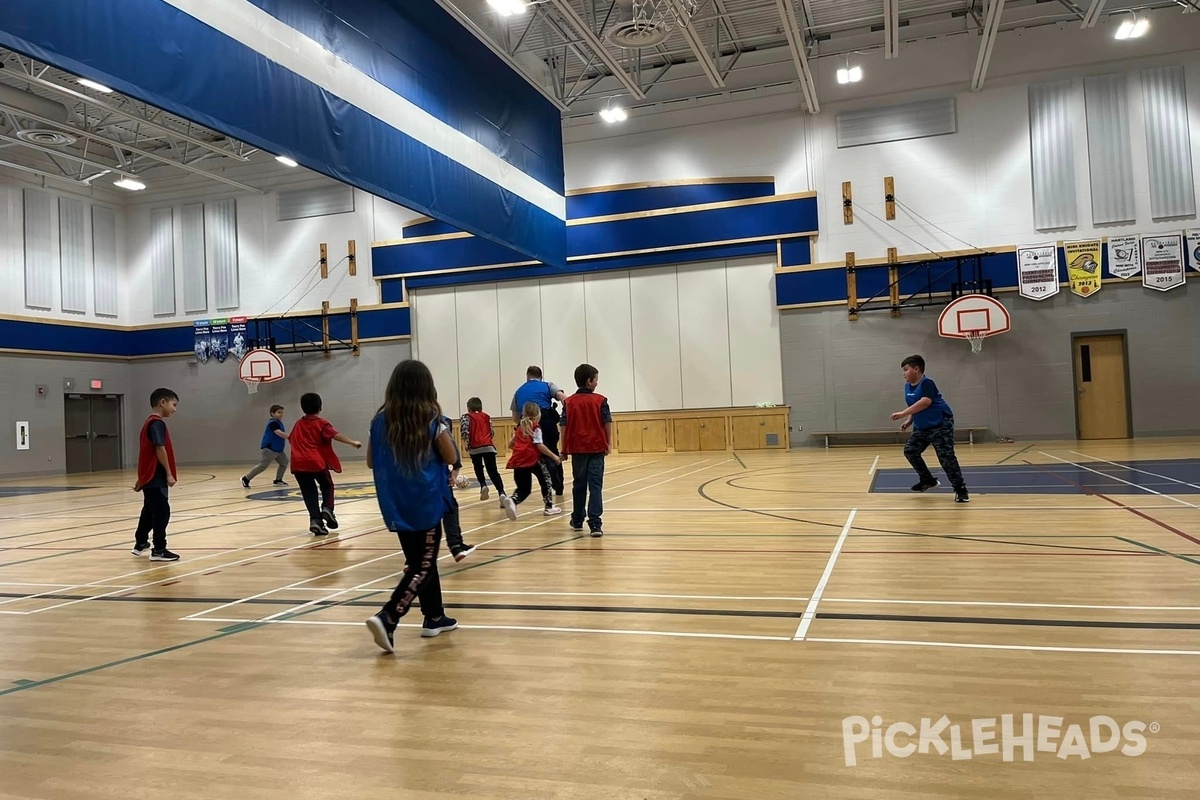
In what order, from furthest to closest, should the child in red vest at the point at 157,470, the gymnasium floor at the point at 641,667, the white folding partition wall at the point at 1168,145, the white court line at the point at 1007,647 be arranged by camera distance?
the white folding partition wall at the point at 1168,145
the child in red vest at the point at 157,470
the white court line at the point at 1007,647
the gymnasium floor at the point at 641,667

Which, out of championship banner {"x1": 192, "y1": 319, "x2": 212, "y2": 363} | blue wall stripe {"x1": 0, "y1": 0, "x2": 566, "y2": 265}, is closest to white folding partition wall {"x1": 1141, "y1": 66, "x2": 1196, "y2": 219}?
blue wall stripe {"x1": 0, "y1": 0, "x2": 566, "y2": 265}

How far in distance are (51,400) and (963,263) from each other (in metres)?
26.3

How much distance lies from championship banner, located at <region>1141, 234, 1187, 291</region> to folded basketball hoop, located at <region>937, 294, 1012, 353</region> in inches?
121

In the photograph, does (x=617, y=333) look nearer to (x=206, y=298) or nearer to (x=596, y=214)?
(x=596, y=214)

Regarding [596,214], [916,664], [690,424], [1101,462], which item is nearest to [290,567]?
[916,664]

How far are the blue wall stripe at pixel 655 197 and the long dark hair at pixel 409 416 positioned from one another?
1833 centimetres

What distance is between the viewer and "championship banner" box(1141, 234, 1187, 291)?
17.7 meters

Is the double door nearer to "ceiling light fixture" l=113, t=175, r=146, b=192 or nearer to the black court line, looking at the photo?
"ceiling light fixture" l=113, t=175, r=146, b=192

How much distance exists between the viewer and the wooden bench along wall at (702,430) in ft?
67.3

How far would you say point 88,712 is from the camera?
318 cm

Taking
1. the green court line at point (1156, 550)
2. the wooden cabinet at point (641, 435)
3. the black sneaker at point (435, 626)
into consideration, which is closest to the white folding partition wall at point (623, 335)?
the wooden cabinet at point (641, 435)

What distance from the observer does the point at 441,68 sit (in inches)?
522

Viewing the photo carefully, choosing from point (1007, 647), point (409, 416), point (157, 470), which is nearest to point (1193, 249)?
point (1007, 647)

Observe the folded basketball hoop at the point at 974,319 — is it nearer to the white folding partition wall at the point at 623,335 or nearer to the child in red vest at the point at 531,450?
the white folding partition wall at the point at 623,335
